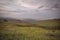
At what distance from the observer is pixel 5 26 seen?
52.0 inches

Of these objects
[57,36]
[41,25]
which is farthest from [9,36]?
[57,36]

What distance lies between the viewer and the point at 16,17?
1.29 meters

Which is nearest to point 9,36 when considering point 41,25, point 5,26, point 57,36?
point 5,26

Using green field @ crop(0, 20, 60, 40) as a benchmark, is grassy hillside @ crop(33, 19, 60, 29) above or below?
above

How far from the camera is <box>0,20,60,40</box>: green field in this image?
1.25m

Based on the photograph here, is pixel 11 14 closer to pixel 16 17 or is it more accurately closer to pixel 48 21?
pixel 16 17

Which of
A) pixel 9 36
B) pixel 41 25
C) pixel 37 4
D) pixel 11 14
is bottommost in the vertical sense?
pixel 9 36

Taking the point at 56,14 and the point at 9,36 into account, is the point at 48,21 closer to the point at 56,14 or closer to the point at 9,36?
the point at 56,14

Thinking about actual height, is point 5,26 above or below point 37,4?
below

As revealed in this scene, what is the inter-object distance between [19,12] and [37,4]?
0.20 metres

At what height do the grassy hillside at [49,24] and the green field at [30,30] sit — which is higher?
the grassy hillside at [49,24]

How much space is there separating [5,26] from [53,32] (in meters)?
0.49

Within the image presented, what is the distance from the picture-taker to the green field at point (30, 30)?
1.25 metres

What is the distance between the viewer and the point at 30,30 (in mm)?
1278
